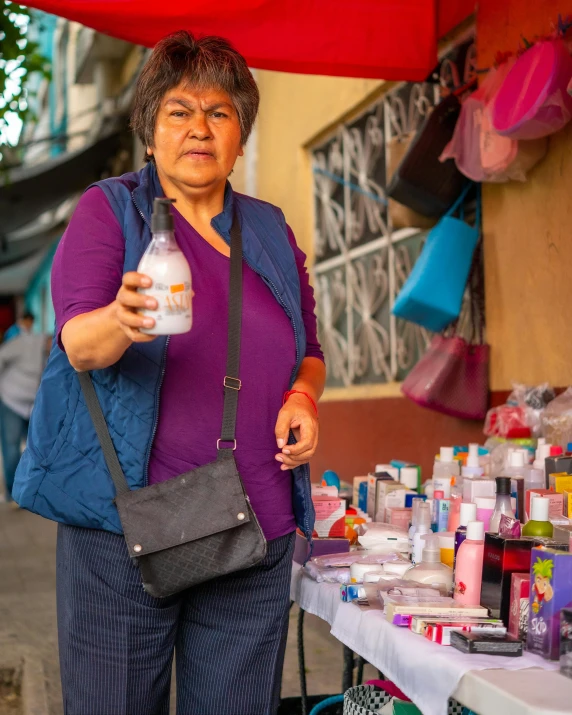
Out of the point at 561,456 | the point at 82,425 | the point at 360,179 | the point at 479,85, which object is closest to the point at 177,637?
the point at 82,425

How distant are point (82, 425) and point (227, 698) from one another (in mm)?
666

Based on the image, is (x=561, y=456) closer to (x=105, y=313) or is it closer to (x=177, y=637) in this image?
(x=177, y=637)

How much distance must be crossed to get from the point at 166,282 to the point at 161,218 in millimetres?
136

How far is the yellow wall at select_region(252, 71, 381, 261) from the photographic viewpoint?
6.50 m

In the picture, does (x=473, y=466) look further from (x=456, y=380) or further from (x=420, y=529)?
(x=456, y=380)

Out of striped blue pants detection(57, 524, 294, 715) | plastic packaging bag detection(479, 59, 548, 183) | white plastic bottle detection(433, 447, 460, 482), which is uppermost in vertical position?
plastic packaging bag detection(479, 59, 548, 183)

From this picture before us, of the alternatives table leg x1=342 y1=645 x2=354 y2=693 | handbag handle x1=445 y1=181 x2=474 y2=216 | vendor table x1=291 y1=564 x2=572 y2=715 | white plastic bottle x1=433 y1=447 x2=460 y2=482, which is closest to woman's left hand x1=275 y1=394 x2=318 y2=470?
vendor table x1=291 y1=564 x2=572 y2=715

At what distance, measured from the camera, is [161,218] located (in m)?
1.64

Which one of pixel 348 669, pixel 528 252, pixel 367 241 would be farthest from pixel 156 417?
pixel 367 241

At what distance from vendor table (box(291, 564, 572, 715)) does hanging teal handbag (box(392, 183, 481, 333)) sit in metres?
2.27

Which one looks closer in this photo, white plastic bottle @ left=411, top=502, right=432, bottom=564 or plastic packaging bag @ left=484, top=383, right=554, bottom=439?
white plastic bottle @ left=411, top=502, right=432, bottom=564

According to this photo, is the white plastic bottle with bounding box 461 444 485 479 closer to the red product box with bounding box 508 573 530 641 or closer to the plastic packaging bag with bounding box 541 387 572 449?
the plastic packaging bag with bounding box 541 387 572 449

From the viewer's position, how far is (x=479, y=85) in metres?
4.27

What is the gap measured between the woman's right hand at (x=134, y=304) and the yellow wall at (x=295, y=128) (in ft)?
15.4
